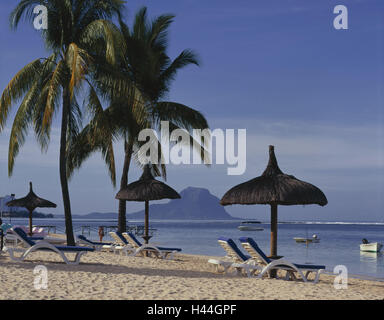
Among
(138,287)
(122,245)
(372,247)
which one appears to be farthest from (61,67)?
(372,247)

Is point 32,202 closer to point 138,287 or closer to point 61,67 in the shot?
point 61,67

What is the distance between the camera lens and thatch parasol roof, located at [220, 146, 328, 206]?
10.6 m

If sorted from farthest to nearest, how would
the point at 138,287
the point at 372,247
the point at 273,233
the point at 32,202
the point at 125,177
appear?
the point at 372,247 → the point at 32,202 → the point at 125,177 → the point at 273,233 → the point at 138,287

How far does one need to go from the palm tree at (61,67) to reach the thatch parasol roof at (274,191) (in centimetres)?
509

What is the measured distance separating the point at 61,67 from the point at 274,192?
266 inches

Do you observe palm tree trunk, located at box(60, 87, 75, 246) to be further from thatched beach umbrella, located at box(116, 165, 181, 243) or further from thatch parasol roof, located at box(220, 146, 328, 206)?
thatch parasol roof, located at box(220, 146, 328, 206)

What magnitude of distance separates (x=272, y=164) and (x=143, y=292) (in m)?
4.98

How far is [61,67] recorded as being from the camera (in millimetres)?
13766

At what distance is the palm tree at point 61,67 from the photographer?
13766 mm

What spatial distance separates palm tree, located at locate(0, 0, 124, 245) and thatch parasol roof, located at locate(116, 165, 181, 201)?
2.39 meters

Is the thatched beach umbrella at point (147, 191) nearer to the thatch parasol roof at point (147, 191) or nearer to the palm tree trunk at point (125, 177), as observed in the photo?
the thatch parasol roof at point (147, 191)

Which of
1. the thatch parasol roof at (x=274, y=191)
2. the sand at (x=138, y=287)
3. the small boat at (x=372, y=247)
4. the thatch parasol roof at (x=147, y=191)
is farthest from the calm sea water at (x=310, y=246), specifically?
the sand at (x=138, y=287)

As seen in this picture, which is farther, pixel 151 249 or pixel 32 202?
pixel 32 202

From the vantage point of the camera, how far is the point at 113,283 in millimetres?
8031
